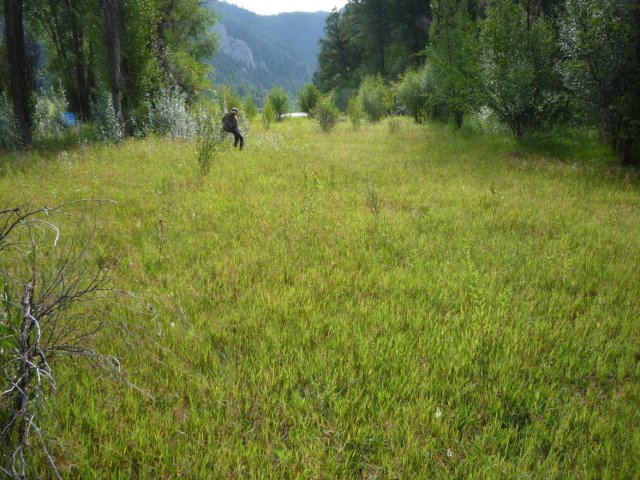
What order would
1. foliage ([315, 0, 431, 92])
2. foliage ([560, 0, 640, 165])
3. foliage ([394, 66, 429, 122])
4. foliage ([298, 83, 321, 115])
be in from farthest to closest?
foliage ([315, 0, 431, 92]), foliage ([298, 83, 321, 115]), foliage ([394, 66, 429, 122]), foliage ([560, 0, 640, 165])

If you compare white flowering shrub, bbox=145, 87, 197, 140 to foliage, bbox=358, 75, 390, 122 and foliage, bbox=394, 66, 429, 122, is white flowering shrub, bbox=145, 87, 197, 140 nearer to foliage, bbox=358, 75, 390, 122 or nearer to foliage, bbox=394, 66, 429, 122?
foliage, bbox=394, 66, 429, 122

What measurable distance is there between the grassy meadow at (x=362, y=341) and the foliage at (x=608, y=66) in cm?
342

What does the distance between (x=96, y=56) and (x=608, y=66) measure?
1895cm

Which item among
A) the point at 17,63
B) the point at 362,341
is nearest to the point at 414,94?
the point at 17,63

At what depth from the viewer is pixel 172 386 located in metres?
2.45

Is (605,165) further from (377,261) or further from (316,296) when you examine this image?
(316,296)

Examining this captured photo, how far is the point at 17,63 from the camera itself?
42.0 feet

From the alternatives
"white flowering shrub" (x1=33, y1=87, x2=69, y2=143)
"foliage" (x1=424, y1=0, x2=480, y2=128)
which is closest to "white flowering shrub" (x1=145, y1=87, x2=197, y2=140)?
"white flowering shrub" (x1=33, y1=87, x2=69, y2=143)

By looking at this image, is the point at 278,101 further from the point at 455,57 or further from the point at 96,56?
the point at 455,57

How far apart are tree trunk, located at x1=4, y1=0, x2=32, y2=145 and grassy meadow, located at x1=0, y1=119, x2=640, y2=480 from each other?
8.07 metres

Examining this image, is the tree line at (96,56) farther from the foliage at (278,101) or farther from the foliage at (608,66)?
the foliage at (608,66)

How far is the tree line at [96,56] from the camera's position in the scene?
1311 centimetres

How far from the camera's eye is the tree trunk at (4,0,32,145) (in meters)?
12.6

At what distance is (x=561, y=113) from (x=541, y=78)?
154 centimetres
